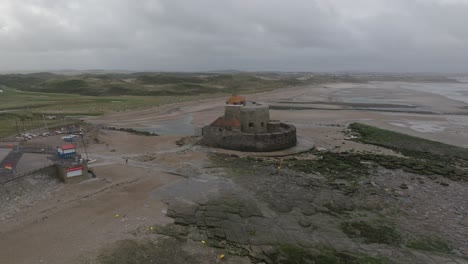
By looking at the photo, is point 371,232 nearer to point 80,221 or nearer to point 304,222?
point 304,222

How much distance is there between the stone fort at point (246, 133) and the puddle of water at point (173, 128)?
7.67 metres

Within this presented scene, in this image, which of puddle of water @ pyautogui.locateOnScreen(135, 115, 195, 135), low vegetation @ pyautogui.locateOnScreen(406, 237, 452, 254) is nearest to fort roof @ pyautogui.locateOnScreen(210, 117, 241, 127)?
puddle of water @ pyautogui.locateOnScreen(135, 115, 195, 135)

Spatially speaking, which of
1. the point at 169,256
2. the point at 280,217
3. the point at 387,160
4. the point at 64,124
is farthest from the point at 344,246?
the point at 64,124

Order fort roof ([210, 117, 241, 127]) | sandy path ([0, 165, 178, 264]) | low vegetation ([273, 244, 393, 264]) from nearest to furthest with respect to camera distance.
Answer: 1. low vegetation ([273, 244, 393, 264])
2. sandy path ([0, 165, 178, 264])
3. fort roof ([210, 117, 241, 127])

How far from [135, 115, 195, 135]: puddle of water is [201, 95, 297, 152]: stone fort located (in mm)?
7672

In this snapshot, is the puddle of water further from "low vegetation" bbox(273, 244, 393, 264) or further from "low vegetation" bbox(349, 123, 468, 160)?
"low vegetation" bbox(273, 244, 393, 264)

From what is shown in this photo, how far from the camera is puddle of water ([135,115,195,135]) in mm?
32844

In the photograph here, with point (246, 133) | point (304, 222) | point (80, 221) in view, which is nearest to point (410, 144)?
point (246, 133)

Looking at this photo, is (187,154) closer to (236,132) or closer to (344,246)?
(236,132)

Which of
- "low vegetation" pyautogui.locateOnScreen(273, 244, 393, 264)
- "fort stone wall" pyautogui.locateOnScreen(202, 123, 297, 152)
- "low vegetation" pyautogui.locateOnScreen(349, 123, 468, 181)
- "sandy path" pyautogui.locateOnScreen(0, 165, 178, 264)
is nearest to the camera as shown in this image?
"low vegetation" pyautogui.locateOnScreen(273, 244, 393, 264)

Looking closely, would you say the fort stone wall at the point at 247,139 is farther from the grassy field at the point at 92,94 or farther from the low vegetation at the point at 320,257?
the grassy field at the point at 92,94

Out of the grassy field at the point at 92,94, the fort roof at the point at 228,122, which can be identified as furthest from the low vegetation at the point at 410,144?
the grassy field at the point at 92,94

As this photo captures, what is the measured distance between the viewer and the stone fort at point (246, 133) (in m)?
23.8

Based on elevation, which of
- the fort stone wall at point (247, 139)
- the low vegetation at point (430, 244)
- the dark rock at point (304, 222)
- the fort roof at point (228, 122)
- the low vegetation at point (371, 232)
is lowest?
the low vegetation at point (430, 244)
